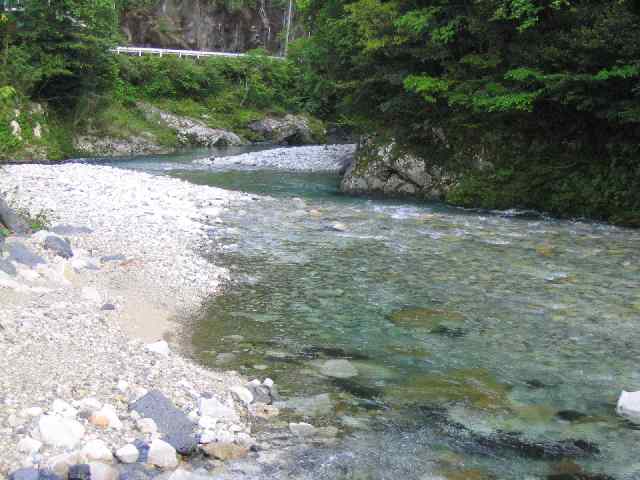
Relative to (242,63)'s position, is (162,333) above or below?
below

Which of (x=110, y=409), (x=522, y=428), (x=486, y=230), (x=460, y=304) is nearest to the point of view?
(x=110, y=409)

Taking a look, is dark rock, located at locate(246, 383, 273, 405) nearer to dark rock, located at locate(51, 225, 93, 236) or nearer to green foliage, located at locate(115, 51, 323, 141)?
→ dark rock, located at locate(51, 225, 93, 236)

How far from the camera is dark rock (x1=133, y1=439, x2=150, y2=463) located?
3877 millimetres

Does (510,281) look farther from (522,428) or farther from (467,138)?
(467,138)

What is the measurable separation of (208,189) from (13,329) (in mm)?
10536

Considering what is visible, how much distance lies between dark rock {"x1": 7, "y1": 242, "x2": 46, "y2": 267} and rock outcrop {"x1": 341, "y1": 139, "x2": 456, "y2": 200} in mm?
Answer: 10882

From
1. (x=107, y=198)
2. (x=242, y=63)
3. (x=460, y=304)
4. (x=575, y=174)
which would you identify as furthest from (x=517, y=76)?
(x=242, y=63)

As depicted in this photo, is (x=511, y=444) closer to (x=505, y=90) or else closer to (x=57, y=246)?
(x=57, y=246)

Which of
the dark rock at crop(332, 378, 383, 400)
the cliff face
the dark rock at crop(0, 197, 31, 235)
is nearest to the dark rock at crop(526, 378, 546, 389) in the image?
the dark rock at crop(332, 378, 383, 400)

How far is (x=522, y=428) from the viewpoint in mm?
4668

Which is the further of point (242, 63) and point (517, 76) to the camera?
point (242, 63)

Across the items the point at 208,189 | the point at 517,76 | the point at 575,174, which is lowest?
the point at 208,189

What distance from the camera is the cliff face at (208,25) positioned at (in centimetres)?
4547

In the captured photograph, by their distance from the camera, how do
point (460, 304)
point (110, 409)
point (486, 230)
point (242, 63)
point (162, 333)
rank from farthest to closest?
point (242, 63), point (486, 230), point (460, 304), point (162, 333), point (110, 409)
